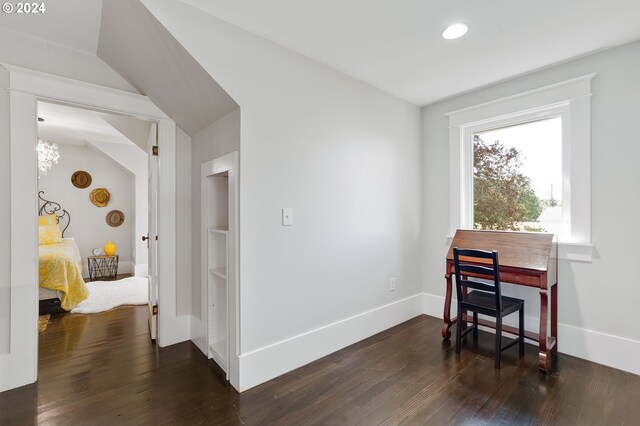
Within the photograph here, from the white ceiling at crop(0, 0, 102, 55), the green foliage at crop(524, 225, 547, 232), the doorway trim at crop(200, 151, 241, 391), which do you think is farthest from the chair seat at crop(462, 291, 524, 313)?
the white ceiling at crop(0, 0, 102, 55)

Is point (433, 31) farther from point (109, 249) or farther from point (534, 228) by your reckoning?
point (109, 249)

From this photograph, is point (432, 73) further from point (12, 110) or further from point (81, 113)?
point (81, 113)

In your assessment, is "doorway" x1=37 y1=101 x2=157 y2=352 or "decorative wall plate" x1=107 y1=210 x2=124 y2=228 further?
"decorative wall plate" x1=107 y1=210 x2=124 y2=228

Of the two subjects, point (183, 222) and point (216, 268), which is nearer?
point (216, 268)

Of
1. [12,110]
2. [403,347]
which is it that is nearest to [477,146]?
[403,347]

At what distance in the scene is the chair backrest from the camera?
2.40 m

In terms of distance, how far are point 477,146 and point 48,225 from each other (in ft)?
21.3

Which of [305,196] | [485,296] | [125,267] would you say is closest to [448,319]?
[485,296]

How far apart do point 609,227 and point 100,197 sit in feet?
25.0

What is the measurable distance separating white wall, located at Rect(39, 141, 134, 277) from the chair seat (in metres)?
6.31

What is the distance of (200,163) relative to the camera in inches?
111

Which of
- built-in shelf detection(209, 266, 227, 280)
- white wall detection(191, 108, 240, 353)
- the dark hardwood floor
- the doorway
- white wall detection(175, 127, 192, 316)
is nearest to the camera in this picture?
the dark hardwood floor

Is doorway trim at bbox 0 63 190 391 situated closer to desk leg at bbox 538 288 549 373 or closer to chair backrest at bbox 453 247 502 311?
chair backrest at bbox 453 247 502 311

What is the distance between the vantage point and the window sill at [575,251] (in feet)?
8.30
